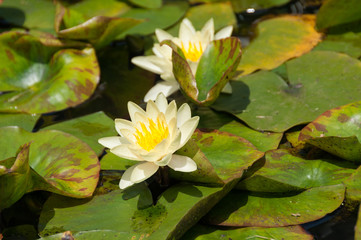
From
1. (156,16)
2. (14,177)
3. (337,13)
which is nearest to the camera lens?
(14,177)

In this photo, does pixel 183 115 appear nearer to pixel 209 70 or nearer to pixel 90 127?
pixel 209 70

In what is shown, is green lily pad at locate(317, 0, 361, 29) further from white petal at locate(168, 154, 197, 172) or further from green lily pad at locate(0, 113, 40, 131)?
green lily pad at locate(0, 113, 40, 131)

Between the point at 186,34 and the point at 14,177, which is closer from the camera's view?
the point at 14,177

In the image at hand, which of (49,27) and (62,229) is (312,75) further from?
(49,27)

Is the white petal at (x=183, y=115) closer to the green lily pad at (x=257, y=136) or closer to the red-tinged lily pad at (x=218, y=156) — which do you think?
the red-tinged lily pad at (x=218, y=156)

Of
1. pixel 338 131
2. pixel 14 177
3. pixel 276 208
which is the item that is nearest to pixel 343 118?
pixel 338 131

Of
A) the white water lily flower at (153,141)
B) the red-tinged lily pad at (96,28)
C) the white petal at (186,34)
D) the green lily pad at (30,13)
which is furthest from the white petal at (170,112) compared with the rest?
the green lily pad at (30,13)

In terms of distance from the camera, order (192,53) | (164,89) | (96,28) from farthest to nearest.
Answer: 1. (96,28)
2. (164,89)
3. (192,53)

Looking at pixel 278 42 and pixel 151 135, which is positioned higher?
pixel 151 135
